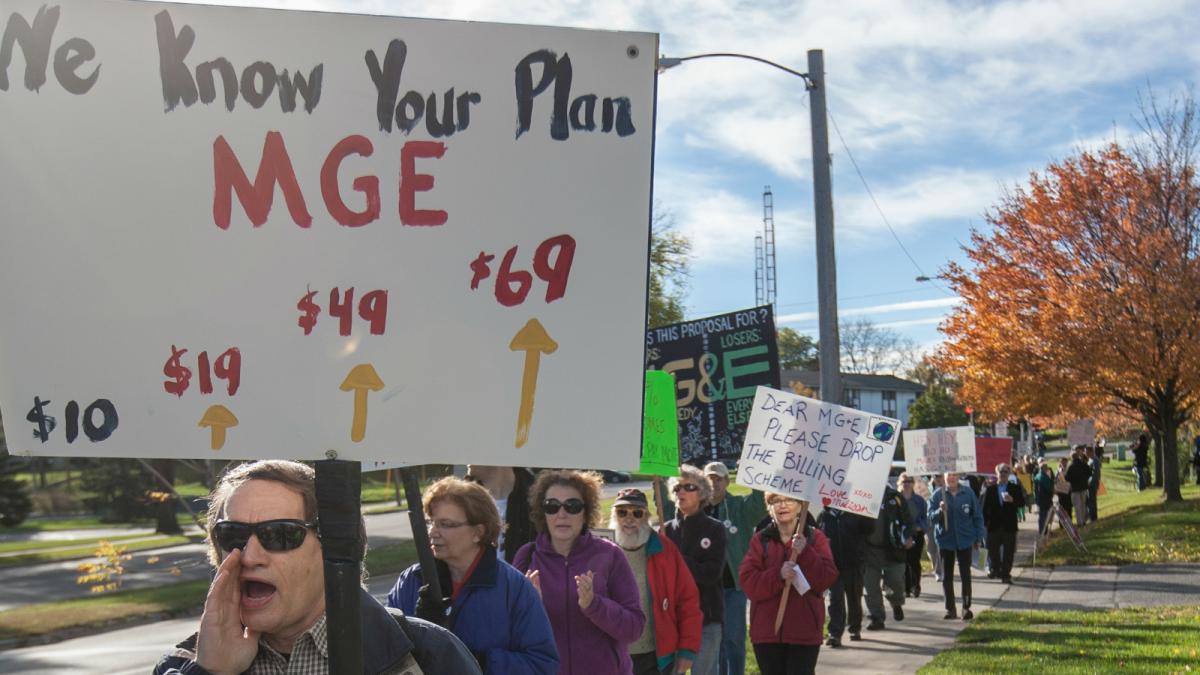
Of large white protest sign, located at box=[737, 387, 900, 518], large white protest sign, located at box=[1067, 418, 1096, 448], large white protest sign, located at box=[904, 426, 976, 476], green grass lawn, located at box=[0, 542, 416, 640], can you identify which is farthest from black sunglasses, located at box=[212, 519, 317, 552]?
large white protest sign, located at box=[1067, 418, 1096, 448]

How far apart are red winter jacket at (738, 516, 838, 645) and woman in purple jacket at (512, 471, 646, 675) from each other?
2.35m

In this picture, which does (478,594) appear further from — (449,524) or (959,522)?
(959,522)

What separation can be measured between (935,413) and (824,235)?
6551 cm

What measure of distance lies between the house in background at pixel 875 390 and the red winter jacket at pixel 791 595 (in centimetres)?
10831

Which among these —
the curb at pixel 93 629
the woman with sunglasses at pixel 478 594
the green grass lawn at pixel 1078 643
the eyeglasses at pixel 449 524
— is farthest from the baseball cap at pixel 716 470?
the curb at pixel 93 629

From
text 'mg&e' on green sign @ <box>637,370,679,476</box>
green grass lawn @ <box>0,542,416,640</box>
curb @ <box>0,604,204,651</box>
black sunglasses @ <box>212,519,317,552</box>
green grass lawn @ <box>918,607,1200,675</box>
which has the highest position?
text 'mg&e' on green sign @ <box>637,370,679,476</box>

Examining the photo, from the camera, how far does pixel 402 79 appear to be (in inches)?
102

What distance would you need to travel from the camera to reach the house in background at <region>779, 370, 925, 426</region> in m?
Answer: 122

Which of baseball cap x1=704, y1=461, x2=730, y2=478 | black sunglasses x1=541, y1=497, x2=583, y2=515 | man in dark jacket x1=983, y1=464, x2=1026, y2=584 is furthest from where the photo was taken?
man in dark jacket x1=983, y1=464, x2=1026, y2=584

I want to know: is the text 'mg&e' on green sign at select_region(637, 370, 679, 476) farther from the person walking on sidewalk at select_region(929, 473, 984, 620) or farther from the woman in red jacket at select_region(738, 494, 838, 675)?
the person walking on sidewalk at select_region(929, 473, 984, 620)

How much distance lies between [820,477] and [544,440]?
7.15 meters

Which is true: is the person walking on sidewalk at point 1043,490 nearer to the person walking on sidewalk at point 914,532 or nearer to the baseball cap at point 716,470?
the person walking on sidewalk at point 914,532

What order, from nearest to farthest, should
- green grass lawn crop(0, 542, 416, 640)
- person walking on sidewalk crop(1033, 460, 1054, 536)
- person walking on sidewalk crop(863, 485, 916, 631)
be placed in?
person walking on sidewalk crop(863, 485, 916, 631) < green grass lawn crop(0, 542, 416, 640) < person walking on sidewalk crop(1033, 460, 1054, 536)

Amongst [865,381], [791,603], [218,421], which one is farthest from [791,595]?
[865,381]
